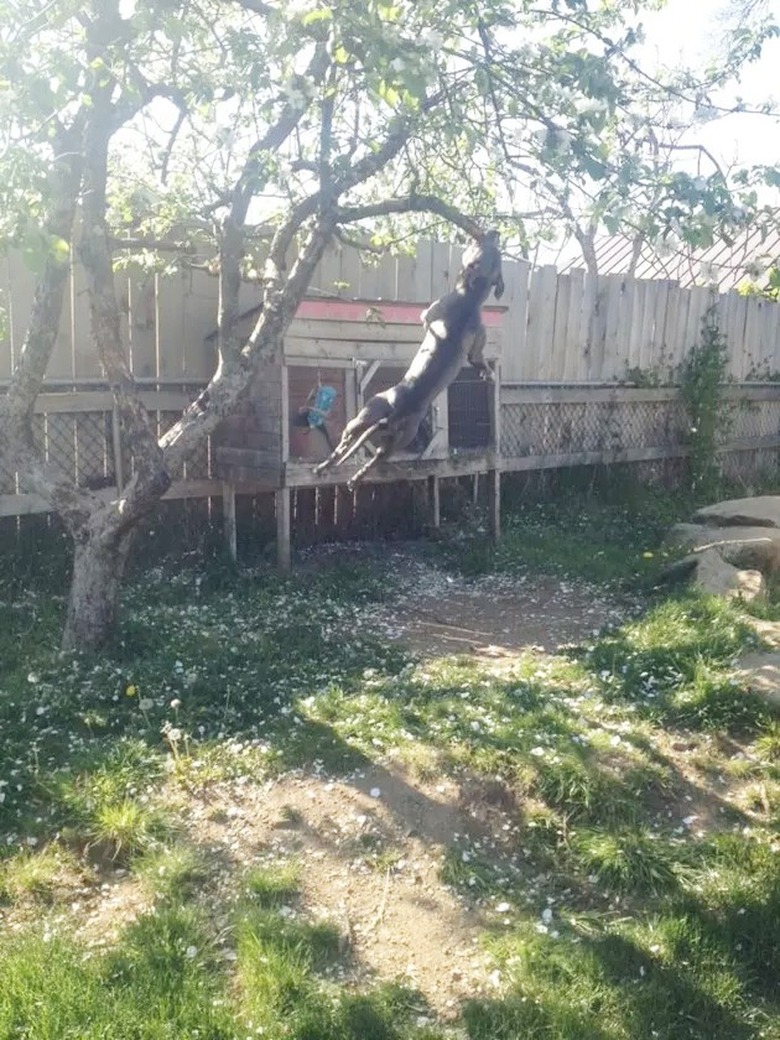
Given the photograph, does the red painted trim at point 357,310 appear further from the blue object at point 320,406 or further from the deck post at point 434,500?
the deck post at point 434,500

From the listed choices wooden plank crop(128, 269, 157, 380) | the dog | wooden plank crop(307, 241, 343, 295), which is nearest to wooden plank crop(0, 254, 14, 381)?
wooden plank crop(128, 269, 157, 380)

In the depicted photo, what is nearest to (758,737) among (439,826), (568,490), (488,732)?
(488,732)

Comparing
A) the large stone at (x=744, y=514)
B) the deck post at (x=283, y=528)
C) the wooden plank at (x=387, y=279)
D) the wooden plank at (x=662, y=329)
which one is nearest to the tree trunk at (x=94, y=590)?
the deck post at (x=283, y=528)

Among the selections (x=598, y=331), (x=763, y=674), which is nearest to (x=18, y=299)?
(x=763, y=674)

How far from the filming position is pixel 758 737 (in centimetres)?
478

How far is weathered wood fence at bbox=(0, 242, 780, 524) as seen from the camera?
7105mm

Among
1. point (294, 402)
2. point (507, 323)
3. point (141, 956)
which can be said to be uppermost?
point (507, 323)

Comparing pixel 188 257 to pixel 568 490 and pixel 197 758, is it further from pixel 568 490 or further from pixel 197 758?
pixel 568 490

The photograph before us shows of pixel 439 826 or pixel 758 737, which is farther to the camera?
pixel 758 737

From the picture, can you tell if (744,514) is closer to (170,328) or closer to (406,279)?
(406,279)

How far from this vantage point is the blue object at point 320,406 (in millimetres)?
7258

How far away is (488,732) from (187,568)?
3.32 metres

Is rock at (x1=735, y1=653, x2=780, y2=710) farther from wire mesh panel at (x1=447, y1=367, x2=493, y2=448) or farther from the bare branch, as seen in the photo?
wire mesh panel at (x1=447, y1=367, x2=493, y2=448)

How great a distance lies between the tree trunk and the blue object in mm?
2057
